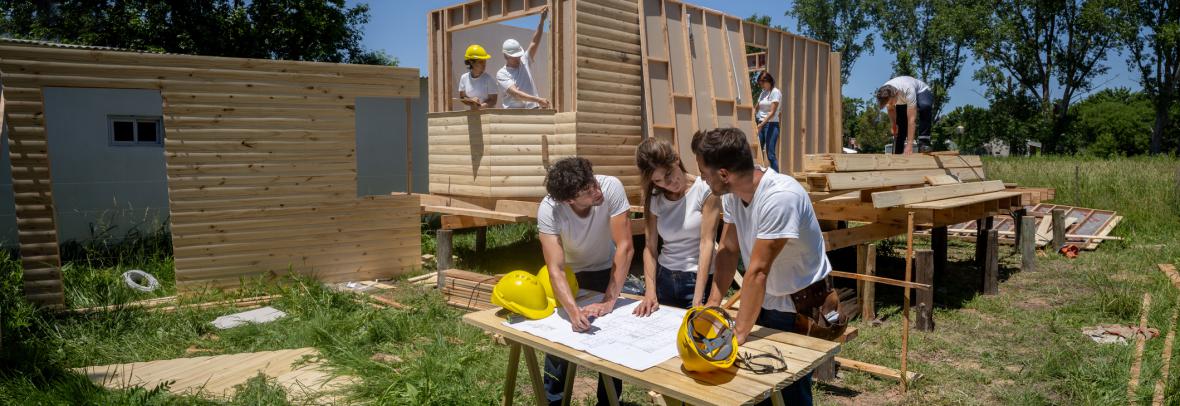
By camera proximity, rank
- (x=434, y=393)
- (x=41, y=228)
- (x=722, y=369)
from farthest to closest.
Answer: (x=41, y=228)
(x=434, y=393)
(x=722, y=369)

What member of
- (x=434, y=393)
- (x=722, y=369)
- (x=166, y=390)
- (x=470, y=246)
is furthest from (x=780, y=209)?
(x=470, y=246)

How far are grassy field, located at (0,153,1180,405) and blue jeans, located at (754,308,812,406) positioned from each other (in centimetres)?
194

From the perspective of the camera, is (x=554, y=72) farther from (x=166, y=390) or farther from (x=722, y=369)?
(x=722, y=369)

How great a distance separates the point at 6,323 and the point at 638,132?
24.1ft

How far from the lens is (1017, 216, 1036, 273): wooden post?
10273 mm

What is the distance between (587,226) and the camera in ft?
14.0

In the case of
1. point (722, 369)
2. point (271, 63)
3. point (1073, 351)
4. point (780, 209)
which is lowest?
point (1073, 351)

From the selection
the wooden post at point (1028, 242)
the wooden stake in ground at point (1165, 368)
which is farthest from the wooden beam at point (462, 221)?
the wooden post at point (1028, 242)

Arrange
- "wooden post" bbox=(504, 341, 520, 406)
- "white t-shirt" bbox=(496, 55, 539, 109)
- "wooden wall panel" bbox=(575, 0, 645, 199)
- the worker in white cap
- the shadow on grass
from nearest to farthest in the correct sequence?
"wooden post" bbox=(504, 341, 520, 406), the shadow on grass, "wooden wall panel" bbox=(575, 0, 645, 199), the worker in white cap, "white t-shirt" bbox=(496, 55, 539, 109)

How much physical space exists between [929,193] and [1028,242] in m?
3.64

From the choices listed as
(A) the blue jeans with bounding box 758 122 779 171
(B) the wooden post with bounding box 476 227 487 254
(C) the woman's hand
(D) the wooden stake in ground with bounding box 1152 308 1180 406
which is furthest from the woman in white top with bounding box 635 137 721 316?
(A) the blue jeans with bounding box 758 122 779 171

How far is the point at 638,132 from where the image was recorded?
10.3 meters

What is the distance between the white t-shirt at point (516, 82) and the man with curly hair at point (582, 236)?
18.4 ft

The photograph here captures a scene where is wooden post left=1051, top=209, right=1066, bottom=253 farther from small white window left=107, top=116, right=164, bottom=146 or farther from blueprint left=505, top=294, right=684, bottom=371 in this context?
small white window left=107, top=116, right=164, bottom=146
